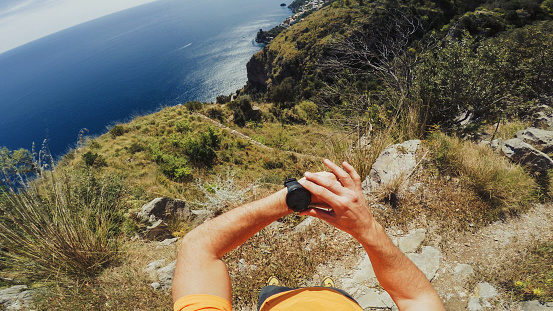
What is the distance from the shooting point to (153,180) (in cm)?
912

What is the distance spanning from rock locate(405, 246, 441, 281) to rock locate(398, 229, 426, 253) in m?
0.07

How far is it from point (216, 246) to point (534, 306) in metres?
2.64

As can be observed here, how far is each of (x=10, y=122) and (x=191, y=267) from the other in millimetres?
88837

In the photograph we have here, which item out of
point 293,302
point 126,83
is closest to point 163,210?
point 293,302

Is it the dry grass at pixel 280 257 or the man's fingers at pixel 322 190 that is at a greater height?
the man's fingers at pixel 322 190


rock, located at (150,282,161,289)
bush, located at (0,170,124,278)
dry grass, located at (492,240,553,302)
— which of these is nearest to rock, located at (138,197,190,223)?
bush, located at (0,170,124,278)

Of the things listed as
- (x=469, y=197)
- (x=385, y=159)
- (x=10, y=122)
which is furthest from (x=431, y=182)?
(x=10, y=122)

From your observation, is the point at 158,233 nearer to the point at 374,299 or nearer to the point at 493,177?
the point at 374,299

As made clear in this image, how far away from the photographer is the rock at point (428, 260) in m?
2.34

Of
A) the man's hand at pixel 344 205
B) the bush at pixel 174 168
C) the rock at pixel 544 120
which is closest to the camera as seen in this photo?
the man's hand at pixel 344 205

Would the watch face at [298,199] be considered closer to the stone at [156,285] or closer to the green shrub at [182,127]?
the stone at [156,285]

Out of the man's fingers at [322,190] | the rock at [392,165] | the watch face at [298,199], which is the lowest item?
the rock at [392,165]

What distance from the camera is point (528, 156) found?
3150mm

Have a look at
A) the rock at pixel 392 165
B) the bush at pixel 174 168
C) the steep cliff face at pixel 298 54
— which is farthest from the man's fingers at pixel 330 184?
the steep cliff face at pixel 298 54
